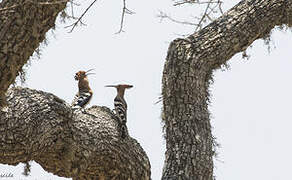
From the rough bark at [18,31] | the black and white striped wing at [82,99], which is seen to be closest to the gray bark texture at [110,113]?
the rough bark at [18,31]

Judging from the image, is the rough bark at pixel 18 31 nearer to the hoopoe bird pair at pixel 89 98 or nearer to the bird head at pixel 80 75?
the hoopoe bird pair at pixel 89 98

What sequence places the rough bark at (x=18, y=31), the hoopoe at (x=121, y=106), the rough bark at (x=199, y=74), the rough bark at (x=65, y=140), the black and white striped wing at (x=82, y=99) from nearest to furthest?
the rough bark at (x=18, y=31)
the rough bark at (x=65, y=140)
the hoopoe at (x=121, y=106)
the rough bark at (x=199, y=74)
the black and white striped wing at (x=82, y=99)

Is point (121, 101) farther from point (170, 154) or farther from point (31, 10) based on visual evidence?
point (31, 10)

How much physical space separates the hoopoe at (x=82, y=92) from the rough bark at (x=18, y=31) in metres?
2.55

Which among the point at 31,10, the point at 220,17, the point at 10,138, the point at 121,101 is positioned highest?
the point at 220,17

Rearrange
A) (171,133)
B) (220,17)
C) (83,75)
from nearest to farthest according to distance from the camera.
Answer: (171,133) → (220,17) → (83,75)

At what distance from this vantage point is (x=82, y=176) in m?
4.50

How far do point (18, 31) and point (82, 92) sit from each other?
135 inches

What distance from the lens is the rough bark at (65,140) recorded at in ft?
12.8

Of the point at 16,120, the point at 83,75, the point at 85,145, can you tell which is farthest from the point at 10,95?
the point at 83,75

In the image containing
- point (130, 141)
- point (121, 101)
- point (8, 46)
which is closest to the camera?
point (8, 46)

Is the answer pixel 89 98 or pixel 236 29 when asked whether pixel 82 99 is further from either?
pixel 236 29

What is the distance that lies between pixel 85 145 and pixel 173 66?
115 cm

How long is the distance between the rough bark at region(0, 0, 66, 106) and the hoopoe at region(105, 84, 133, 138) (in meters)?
1.71
